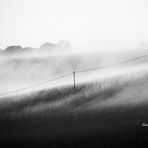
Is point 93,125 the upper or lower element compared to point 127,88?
lower

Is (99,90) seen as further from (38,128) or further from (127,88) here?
(38,128)

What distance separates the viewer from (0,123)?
83500 millimetres

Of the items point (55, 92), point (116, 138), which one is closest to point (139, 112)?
point (116, 138)

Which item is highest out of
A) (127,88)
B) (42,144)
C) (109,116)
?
(127,88)

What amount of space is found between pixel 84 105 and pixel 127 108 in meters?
19.2

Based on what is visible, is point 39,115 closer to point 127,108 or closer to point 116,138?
point 127,108

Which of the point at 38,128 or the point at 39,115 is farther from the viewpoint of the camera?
the point at 39,115

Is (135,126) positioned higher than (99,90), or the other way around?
(99,90)

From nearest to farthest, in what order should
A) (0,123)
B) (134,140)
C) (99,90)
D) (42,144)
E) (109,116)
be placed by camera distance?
(134,140)
(42,144)
(109,116)
(0,123)
(99,90)

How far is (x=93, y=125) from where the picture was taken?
61.3 metres

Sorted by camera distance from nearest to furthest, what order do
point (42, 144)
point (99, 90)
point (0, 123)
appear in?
1. point (42, 144)
2. point (0, 123)
3. point (99, 90)

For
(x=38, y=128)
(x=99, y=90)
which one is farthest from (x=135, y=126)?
(x=99, y=90)

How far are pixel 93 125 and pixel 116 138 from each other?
14676mm

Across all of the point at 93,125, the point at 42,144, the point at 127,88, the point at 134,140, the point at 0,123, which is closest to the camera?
the point at 134,140
